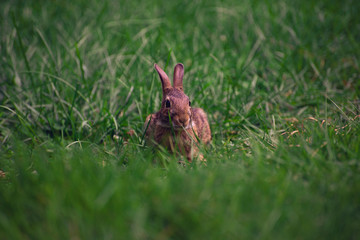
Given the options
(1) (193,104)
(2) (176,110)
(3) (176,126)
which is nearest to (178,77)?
(2) (176,110)

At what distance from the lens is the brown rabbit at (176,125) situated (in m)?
2.95

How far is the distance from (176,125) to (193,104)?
0.93 m

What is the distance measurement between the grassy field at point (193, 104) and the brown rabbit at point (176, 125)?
0.18 metres

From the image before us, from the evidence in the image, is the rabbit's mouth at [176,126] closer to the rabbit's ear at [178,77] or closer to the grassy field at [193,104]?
the grassy field at [193,104]

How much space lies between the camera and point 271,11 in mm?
5219

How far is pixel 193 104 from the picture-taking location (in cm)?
384

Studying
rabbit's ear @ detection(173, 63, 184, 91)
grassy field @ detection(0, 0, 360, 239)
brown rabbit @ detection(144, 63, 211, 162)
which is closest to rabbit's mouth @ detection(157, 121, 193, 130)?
brown rabbit @ detection(144, 63, 211, 162)

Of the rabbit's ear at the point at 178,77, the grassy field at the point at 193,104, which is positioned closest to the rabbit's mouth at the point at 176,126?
the grassy field at the point at 193,104

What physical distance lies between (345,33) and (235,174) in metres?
3.77

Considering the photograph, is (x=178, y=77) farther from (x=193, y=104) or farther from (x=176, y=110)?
(x=193, y=104)

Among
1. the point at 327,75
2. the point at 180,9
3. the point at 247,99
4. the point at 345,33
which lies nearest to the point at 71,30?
the point at 180,9

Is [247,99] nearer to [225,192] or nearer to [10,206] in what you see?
[225,192]

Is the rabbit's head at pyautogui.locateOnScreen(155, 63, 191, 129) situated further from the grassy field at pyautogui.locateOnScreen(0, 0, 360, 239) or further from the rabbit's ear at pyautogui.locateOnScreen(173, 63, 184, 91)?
the grassy field at pyautogui.locateOnScreen(0, 0, 360, 239)

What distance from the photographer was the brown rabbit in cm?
295
